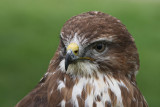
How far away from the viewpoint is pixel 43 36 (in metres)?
10.8

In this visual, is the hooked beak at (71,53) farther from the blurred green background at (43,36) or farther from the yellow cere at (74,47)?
the blurred green background at (43,36)

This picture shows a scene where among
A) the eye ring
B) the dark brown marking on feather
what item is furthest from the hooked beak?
the dark brown marking on feather

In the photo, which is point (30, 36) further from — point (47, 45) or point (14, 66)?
point (14, 66)

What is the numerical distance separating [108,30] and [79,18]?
1.02 feet

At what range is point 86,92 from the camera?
13.3ft

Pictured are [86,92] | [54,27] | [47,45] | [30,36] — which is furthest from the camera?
[54,27]

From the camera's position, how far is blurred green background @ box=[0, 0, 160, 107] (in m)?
8.37

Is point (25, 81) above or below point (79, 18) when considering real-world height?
below

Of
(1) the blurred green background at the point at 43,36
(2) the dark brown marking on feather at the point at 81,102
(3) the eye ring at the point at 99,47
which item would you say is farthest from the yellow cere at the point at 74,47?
(1) the blurred green background at the point at 43,36

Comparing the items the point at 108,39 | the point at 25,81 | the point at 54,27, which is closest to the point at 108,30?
the point at 108,39

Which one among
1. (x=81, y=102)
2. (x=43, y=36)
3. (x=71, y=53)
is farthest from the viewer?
(x=43, y=36)

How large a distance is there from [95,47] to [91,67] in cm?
20

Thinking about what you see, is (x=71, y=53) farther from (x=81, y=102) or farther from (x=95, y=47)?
(x=81, y=102)

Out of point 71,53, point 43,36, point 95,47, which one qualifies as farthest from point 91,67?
point 43,36
